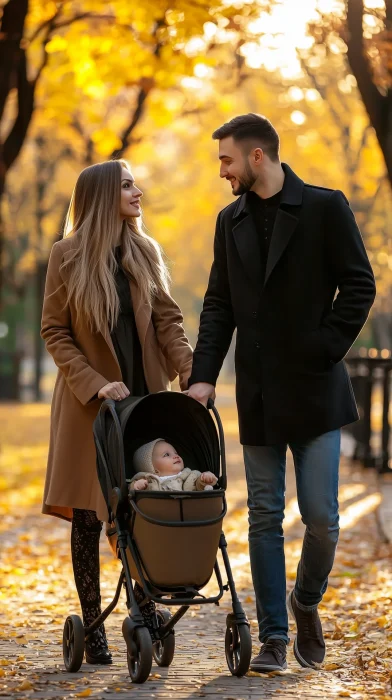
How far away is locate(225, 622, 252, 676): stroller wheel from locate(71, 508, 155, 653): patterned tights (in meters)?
0.57

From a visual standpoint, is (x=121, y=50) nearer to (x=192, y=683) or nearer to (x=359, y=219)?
(x=359, y=219)

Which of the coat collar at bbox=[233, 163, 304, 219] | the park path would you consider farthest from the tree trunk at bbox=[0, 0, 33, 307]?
the coat collar at bbox=[233, 163, 304, 219]

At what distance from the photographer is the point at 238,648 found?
201 inches

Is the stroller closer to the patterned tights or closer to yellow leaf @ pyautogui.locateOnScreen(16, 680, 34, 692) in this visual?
the patterned tights

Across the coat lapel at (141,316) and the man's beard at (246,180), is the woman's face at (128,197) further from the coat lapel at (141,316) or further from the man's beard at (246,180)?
the man's beard at (246,180)

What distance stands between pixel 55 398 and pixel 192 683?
1483mm

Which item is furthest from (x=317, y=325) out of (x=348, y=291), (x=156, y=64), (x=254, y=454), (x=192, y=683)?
(x=156, y=64)

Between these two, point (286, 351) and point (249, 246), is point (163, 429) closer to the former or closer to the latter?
point (286, 351)

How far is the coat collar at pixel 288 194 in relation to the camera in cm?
535

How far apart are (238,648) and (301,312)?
4.73 feet

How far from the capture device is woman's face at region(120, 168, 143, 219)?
18.4 ft

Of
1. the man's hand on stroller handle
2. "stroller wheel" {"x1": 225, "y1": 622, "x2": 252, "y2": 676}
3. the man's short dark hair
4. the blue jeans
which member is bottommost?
"stroller wheel" {"x1": 225, "y1": 622, "x2": 252, "y2": 676}

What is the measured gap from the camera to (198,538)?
191 inches

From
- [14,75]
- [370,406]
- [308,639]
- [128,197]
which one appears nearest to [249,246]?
[128,197]
